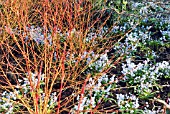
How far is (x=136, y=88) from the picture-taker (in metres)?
3.10

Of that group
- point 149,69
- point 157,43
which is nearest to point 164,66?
point 149,69

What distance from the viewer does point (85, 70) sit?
347cm

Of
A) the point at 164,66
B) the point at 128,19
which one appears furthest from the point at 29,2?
the point at 164,66

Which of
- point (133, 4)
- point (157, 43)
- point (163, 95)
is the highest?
point (133, 4)

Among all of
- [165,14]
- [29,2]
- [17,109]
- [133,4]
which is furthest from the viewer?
[133,4]

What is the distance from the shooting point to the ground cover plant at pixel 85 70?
8.69ft

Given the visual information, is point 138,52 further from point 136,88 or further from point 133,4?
point 133,4

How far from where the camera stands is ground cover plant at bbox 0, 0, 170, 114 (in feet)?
8.69

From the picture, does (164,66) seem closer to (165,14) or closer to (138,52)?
(138,52)

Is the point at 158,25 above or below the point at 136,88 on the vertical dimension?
above

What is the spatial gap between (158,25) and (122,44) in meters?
0.90

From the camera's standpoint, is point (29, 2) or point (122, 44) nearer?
point (122, 44)

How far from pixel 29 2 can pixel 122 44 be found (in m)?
1.58

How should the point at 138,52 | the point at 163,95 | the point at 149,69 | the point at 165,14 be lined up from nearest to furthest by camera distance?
the point at 163,95 < the point at 149,69 < the point at 138,52 < the point at 165,14
